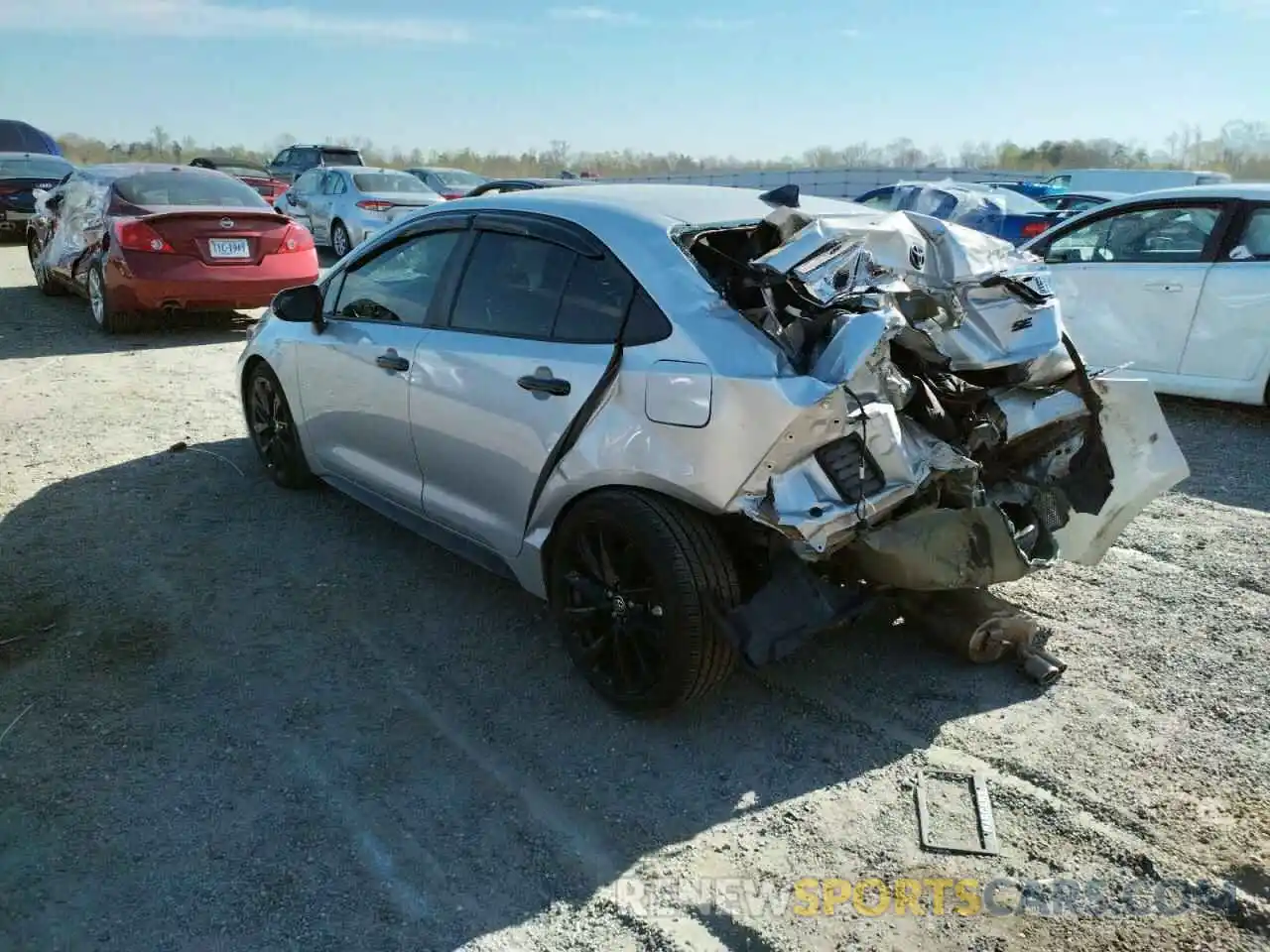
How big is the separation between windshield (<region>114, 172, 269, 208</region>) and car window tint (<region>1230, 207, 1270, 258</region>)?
868cm

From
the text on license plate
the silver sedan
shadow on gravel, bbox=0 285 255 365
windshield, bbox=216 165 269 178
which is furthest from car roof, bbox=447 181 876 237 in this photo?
windshield, bbox=216 165 269 178

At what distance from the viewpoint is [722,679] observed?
3.18 meters

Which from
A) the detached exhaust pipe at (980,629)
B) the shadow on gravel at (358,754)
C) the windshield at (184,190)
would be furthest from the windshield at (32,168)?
the detached exhaust pipe at (980,629)

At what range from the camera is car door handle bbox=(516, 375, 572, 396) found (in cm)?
334

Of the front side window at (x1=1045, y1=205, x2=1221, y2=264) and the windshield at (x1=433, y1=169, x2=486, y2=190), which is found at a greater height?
the windshield at (x1=433, y1=169, x2=486, y2=190)

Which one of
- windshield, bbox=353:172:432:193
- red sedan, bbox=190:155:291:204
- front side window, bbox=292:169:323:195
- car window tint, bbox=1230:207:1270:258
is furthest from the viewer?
red sedan, bbox=190:155:291:204

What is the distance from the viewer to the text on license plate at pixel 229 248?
30.1ft

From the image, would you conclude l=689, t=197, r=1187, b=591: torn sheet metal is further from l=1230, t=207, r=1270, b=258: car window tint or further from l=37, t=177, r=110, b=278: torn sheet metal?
l=37, t=177, r=110, b=278: torn sheet metal

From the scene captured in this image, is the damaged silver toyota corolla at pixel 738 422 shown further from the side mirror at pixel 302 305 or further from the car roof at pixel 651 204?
the side mirror at pixel 302 305

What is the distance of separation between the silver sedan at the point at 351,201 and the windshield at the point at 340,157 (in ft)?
17.6

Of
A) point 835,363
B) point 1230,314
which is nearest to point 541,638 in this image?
point 835,363

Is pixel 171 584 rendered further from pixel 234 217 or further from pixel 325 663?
pixel 234 217

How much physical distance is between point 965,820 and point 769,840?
57 centimetres

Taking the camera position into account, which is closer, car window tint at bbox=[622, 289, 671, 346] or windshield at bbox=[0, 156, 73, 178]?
car window tint at bbox=[622, 289, 671, 346]
